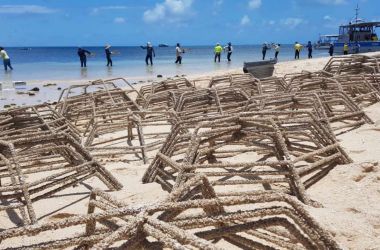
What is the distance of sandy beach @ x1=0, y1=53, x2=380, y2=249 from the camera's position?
2.67 meters

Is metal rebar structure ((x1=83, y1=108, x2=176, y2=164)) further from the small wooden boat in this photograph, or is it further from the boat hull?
the boat hull

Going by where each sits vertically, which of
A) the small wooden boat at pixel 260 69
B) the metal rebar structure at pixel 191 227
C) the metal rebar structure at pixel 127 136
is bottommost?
the metal rebar structure at pixel 127 136

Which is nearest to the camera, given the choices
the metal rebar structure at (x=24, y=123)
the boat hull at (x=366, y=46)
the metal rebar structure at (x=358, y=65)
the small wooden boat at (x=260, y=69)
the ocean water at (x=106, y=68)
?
the metal rebar structure at (x=24, y=123)

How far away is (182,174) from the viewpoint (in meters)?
3.35

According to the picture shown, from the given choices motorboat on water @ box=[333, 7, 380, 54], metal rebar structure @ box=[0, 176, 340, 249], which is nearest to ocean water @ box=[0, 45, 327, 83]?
motorboat on water @ box=[333, 7, 380, 54]

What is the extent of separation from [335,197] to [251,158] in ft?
4.74

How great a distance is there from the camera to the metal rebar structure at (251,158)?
130 inches

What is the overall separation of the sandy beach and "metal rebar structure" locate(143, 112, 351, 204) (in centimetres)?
12

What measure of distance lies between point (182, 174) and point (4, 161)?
5.43 ft

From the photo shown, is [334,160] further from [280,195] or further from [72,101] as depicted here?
[72,101]

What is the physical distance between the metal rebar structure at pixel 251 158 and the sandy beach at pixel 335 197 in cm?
12

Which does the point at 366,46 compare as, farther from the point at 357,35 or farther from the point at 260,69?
the point at 260,69

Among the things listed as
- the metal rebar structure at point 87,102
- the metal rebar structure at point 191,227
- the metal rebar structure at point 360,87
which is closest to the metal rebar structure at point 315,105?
the metal rebar structure at point 360,87

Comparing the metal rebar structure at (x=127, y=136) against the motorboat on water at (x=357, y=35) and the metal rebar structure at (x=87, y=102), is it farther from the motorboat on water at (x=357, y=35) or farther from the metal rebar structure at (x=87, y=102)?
the motorboat on water at (x=357, y=35)
